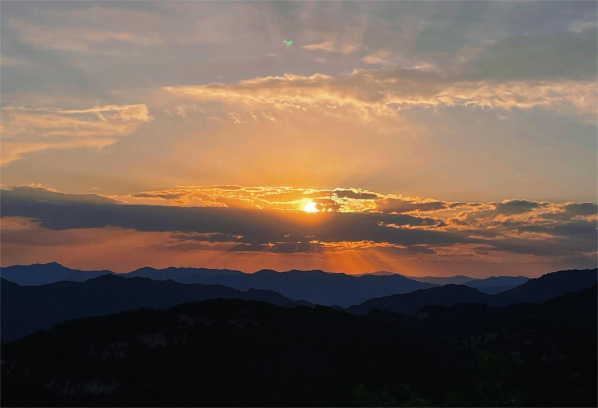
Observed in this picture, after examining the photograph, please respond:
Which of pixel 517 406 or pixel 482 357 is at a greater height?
pixel 482 357

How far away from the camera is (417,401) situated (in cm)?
14575

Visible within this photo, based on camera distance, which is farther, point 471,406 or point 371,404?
point 371,404

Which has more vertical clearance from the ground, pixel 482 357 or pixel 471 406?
pixel 482 357

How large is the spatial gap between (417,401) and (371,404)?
13435 mm

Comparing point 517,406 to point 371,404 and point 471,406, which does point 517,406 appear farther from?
point 371,404

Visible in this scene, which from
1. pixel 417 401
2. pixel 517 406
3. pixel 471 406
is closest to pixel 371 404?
pixel 417 401

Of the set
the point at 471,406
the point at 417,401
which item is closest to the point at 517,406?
the point at 471,406

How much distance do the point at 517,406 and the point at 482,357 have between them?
1241 centimetres

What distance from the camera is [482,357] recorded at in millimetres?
131125

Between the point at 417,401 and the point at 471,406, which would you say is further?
the point at 417,401

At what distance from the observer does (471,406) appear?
126 metres

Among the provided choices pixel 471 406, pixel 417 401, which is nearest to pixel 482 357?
pixel 471 406

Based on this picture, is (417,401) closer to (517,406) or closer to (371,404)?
(371,404)

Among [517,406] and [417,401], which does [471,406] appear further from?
[417,401]
